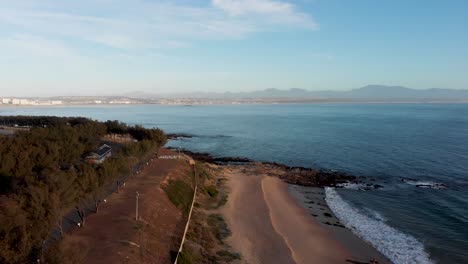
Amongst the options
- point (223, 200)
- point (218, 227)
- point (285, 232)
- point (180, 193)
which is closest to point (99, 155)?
point (180, 193)

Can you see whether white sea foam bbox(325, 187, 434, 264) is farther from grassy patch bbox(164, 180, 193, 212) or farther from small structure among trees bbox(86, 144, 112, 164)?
small structure among trees bbox(86, 144, 112, 164)

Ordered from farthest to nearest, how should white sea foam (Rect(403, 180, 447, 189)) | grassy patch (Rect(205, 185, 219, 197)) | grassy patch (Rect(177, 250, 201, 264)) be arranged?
white sea foam (Rect(403, 180, 447, 189)) < grassy patch (Rect(205, 185, 219, 197)) < grassy patch (Rect(177, 250, 201, 264))

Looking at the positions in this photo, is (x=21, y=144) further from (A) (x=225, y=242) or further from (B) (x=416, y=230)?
(B) (x=416, y=230)

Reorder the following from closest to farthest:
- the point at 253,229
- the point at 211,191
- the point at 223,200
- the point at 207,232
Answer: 1. the point at 207,232
2. the point at 253,229
3. the point at 223,200
4. the point at 211,191

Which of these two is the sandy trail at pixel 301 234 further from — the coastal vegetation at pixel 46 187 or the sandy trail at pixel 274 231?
the coastal vegetation at pixel 46 187

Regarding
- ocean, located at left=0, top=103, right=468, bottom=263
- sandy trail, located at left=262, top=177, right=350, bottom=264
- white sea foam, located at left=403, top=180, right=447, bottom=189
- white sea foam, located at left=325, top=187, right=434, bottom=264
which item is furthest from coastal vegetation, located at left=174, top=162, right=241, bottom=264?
white sea foam, located at left=403, top=180, right=447, bottom=189

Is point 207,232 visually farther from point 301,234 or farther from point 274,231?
point 301,234
